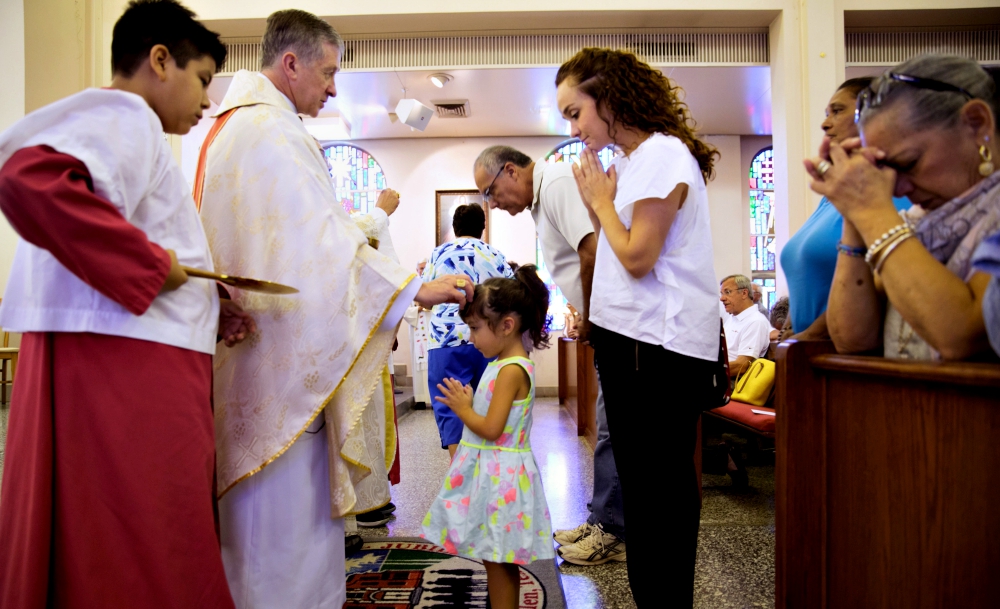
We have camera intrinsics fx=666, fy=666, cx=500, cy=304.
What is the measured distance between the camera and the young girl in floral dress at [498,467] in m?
1.66

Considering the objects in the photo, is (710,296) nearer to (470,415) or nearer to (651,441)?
(651,441)

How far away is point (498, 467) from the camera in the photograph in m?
1.73

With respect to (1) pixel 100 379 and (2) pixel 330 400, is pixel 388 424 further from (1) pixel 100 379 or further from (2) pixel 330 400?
(1) pixel 100 379

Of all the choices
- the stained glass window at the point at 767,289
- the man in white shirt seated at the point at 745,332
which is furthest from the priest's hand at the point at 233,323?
the stained glass window at the point at 767,289

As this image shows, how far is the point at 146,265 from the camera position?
106 cm

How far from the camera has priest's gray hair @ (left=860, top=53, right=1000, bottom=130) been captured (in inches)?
37.6

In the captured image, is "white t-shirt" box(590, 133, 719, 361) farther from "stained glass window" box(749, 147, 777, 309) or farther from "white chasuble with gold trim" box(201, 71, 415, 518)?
"stained glass window" box(749, 147, 777, 309)

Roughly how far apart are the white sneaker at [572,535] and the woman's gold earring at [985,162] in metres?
1.76

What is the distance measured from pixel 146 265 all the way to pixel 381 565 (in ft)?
5.13

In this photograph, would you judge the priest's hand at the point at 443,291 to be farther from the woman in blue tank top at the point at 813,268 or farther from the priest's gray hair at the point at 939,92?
the priest's gray hair at the point at 939,92

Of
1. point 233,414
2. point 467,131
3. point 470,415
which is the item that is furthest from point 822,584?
point 467,131

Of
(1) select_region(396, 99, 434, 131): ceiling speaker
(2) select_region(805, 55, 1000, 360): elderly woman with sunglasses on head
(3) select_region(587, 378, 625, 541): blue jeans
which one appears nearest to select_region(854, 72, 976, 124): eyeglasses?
(2) select_region(805, 55, 1000, 360): elderly woman with sunglasses on head

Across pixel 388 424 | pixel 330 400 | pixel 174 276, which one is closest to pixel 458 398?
pixel 388 424

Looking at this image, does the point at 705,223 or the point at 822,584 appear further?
the point at 705,223
